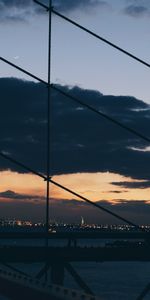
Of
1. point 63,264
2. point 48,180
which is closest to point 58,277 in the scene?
point 63,264

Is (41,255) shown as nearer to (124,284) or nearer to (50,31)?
(50,31)

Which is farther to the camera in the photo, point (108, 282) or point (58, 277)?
point (108, 282)

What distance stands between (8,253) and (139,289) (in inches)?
3343

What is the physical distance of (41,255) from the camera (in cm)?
1440

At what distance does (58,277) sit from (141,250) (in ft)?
13.1

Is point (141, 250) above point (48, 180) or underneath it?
underneath

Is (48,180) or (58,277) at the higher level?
(48,180)

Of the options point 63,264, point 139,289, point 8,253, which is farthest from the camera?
point 139,289

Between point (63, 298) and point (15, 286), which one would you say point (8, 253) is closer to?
point (15, 286)

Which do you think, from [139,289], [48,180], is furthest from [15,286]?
[139,289]

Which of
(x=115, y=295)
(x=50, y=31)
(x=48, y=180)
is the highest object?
(x=50, y=31)

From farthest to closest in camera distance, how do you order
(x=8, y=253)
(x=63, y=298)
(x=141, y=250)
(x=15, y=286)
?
1. (x=141, y=250)
2. (x=8, y=253)
3. (x=15, y=286)
4. (x=63, y=298)

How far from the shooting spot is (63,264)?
537 inches

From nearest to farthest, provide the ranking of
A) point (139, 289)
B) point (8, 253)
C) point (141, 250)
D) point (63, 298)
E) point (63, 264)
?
point (63, 298)
point (63, 264)
point (8, 253)
point (141, 250)
point (139, 289)
